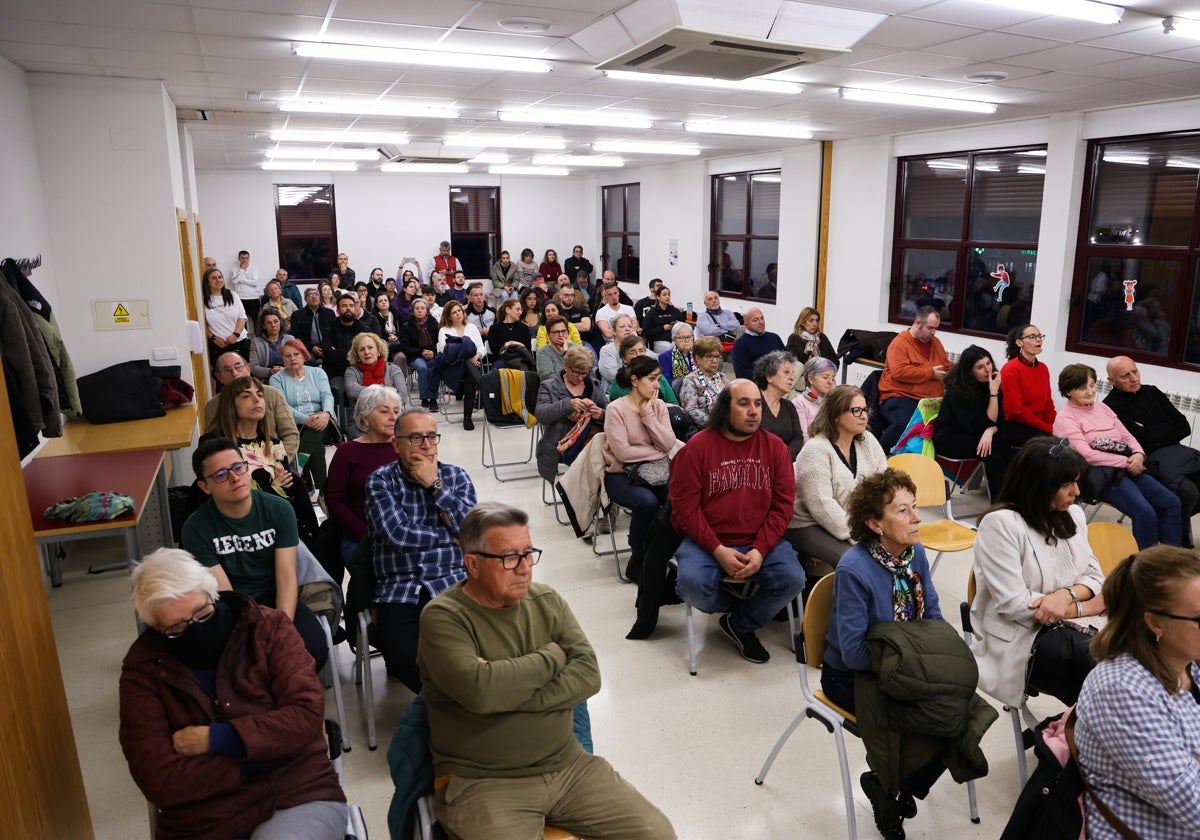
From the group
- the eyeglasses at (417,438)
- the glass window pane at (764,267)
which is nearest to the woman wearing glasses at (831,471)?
the eyeglasses at (417,438)

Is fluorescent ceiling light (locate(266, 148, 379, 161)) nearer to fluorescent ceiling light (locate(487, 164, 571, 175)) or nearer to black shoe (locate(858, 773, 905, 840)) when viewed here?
fluorescent ceiling light (locate(487, 164, 571, 175))

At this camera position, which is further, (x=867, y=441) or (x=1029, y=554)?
(x=867, y=441)

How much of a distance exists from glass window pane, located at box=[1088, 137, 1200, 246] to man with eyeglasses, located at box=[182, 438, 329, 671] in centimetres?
726

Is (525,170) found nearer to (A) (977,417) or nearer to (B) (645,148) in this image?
(B) (645,148)

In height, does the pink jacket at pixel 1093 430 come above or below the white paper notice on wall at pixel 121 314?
below

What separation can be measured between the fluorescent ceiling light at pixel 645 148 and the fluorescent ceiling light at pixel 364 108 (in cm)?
314

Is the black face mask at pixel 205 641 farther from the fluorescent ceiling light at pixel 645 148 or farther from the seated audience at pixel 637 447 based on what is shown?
the fluorescent ceiling light at pixel 645 148

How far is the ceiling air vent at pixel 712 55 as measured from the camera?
3.97 metres

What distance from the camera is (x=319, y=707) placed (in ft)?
7.32

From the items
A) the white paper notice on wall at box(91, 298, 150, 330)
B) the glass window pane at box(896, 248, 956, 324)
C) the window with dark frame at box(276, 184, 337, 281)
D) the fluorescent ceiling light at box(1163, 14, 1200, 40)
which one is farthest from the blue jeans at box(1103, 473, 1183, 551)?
the window with dark frame at box(276, 184, 337, 281)

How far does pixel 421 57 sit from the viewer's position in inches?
198

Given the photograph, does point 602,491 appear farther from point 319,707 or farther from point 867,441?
point 319,707

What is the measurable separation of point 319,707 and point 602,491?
8.58ft

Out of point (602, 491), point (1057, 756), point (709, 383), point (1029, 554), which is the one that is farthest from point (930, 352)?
point (1057, 756)
